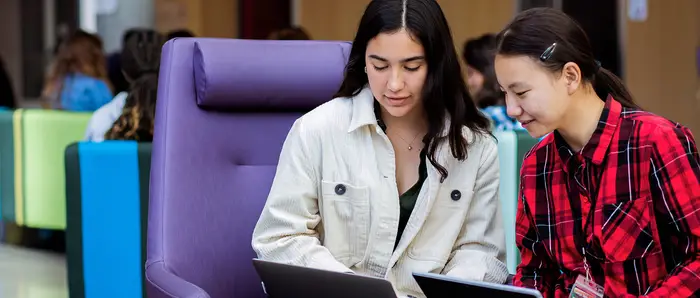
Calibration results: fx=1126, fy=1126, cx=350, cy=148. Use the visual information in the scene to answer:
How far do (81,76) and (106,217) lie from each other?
3.34 meters

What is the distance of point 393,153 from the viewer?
232cm

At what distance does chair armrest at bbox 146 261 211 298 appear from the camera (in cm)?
217

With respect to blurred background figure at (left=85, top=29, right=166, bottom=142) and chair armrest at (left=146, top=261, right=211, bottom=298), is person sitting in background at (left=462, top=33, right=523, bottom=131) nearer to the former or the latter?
blurred background figure at (left=85, top=29, right=166, bottom=142)

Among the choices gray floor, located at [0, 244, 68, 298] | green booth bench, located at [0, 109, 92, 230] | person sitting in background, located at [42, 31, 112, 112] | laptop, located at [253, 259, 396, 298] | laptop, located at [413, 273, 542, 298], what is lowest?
gray floor, located at [0, 244, 68, 298]

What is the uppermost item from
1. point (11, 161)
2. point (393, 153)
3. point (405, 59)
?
point (405, 59)

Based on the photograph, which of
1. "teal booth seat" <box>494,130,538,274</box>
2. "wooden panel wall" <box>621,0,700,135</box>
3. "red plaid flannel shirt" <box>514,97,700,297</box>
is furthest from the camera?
"wooden panel wall" <box>621,0,700,135</box>

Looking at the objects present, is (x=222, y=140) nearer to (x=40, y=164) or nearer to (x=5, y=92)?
(x=40, y=164)

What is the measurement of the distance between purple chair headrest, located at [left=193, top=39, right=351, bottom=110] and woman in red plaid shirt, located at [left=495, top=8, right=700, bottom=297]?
2.36 ft

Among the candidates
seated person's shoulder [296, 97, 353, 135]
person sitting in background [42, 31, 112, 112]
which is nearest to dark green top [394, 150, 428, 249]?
seated person's shoulder [296, 97, 353, 135]

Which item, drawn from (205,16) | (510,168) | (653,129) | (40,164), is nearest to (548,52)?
(653,129)

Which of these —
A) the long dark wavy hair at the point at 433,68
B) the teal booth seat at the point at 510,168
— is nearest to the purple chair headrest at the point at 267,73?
the long dark wavy hair at the point at 433,68

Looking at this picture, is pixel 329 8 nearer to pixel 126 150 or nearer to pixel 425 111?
pixel 126 150

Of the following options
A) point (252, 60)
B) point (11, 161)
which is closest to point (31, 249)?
point (11, 161)

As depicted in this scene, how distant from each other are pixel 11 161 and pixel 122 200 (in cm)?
242
